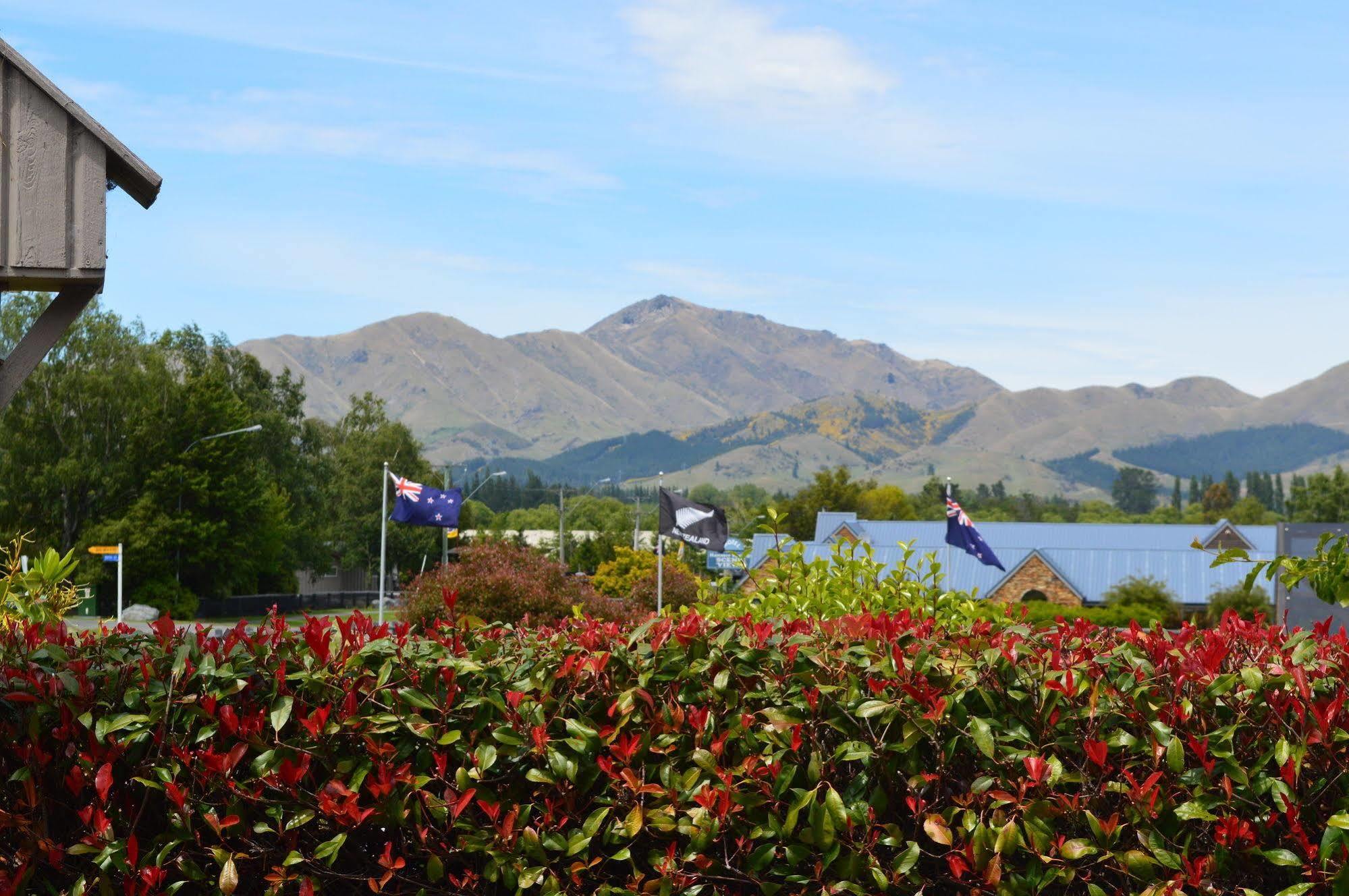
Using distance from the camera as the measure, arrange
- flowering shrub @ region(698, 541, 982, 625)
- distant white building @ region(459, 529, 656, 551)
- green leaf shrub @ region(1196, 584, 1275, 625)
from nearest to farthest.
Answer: flowering shrub @ region(698, 541, 982, 625) → green leaf shrub @ region(1196, 584, 1275, 625) → distant white building @ region(459, 529, 656, 551)

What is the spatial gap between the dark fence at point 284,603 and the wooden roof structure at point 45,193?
152 feet

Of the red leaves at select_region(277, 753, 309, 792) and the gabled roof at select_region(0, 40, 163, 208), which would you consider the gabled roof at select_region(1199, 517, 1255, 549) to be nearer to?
the red leaves at select_region(277, 753, 309, 792)

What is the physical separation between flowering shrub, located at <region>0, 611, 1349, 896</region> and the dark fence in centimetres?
4633

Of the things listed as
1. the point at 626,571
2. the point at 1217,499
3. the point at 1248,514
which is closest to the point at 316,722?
the point at 626,571

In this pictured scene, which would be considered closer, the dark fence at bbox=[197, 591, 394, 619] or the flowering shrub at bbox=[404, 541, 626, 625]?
the flowering shrub at bbox=[404, 541, 626, 625]

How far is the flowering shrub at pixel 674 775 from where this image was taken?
391cm

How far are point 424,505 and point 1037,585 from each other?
3442 cm

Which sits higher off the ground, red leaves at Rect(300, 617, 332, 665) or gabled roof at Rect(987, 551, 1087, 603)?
red leaves at Rect(300, 617, 332, 665)

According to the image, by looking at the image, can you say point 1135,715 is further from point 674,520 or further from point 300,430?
point 300,430

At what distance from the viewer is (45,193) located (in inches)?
158

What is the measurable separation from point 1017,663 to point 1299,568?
1.10 metres

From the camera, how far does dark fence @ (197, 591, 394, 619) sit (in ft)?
204

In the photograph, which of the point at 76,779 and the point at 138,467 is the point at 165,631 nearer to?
→ the point at 76,779

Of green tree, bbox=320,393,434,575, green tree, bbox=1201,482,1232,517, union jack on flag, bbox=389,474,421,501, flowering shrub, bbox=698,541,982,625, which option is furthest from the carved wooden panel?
green tree, bbox=1201,482,1232,517
